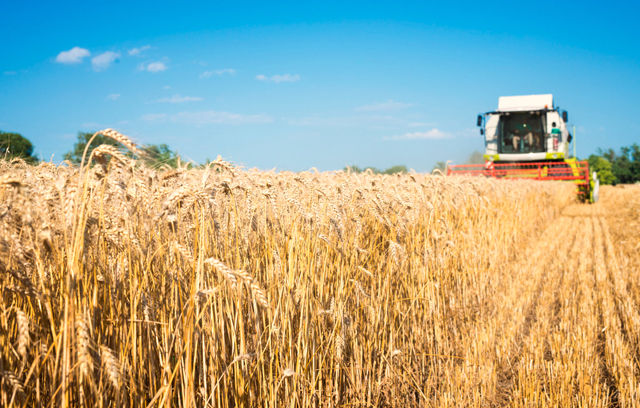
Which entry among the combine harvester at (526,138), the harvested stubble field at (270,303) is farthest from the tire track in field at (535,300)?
the combine harvester at (526,138)

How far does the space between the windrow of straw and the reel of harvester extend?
38.8 feet

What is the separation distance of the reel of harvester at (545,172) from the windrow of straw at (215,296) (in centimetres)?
1183

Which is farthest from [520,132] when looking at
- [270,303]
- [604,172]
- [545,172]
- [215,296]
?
[604,172]

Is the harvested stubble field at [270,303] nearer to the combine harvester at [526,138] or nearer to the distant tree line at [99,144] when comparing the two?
the distant tree line at [99,144]

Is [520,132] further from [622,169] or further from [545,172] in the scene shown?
[622,169]

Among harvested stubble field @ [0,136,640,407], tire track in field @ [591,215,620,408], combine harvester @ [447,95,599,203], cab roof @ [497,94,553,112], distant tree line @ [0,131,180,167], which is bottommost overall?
tire track in field @ [591,215,620,408]

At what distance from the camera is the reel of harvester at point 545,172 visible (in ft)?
48.1

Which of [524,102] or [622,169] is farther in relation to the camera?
[622,169]

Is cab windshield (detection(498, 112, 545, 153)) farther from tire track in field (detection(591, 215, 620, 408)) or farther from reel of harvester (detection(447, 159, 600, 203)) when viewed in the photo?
tire track in field (detection(591, 215, 620, 408))

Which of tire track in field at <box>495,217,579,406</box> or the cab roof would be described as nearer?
tire track in field at <box>495,217,579,406</box>

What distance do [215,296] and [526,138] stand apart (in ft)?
58.2

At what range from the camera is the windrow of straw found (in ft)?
3.83

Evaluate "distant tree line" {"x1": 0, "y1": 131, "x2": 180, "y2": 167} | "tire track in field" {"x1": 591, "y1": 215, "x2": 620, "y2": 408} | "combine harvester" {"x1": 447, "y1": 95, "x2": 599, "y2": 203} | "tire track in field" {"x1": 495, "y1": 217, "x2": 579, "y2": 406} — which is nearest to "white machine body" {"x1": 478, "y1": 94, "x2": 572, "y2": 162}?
"combine harvester" {"x1": 447, "y1": 95, "x2": 599, "y2": 203}

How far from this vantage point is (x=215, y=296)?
1586 millimetres
